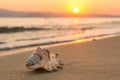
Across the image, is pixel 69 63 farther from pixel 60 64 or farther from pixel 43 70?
pixel 43 70

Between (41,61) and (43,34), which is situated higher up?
(43,34)

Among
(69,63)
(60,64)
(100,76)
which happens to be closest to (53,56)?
(60,64)

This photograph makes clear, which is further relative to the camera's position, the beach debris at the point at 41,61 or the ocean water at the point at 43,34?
the ocean water at the point at 43,34

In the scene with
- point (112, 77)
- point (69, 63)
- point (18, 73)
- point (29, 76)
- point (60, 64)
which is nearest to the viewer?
point (112, 77)

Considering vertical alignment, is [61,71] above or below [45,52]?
below

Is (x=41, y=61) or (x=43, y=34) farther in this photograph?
(x=43, y=34)

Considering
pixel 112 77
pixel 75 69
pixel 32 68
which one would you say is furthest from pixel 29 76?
pixel 112 77

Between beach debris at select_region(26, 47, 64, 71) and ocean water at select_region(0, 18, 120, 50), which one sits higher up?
ocean water at select_region(0, 18, 120, 50)

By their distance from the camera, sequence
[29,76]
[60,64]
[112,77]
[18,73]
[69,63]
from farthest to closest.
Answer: [69,63]
[60,64]
[18,73]
[29,76]
[112,77]

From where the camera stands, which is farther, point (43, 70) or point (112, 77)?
point (43, 70)

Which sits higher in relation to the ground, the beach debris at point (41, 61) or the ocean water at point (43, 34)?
the ocean water at point (43, 34)

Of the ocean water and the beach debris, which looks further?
the ocean water
